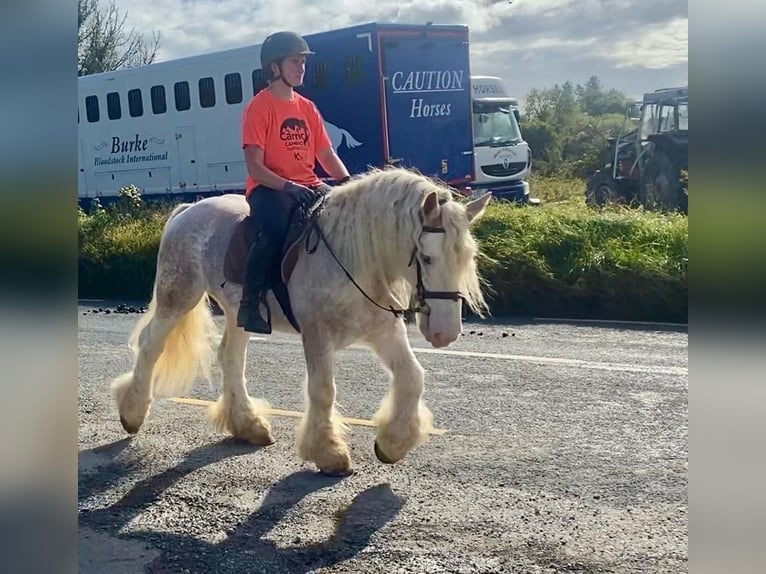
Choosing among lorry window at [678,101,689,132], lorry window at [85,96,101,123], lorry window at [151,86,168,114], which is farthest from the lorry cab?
lorry window at [678,101,689,132]

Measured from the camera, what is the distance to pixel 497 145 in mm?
19688

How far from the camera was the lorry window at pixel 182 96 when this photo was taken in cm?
1984

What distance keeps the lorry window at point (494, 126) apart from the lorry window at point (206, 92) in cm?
A: 618

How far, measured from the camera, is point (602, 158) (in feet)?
62.8

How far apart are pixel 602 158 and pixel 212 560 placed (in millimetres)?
17056

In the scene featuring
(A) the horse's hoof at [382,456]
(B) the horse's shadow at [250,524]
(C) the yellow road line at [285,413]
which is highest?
(A) the horse's hoof at [382,456]

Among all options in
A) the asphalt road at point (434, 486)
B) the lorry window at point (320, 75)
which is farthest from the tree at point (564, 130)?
the asphalt road at point (434, 486)

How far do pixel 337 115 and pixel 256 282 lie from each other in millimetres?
12560

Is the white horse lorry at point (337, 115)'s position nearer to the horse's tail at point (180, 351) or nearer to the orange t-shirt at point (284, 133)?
the horse's tail at point (180, 351)

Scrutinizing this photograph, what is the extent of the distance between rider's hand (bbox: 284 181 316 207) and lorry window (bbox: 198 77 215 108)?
1537 cm

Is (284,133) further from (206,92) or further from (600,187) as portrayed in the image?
(206,92)
